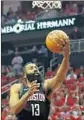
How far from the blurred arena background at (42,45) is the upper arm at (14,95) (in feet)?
0.25

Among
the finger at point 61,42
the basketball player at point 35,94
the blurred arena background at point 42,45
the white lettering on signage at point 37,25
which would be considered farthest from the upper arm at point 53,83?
the white lettering on signage at point 37,25

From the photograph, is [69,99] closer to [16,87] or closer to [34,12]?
A: [16,87]

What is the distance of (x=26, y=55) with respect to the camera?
324cm

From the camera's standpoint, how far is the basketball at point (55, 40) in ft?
9.34

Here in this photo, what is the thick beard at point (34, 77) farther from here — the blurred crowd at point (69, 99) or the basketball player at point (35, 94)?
the blurred crowd at point (69, 99)

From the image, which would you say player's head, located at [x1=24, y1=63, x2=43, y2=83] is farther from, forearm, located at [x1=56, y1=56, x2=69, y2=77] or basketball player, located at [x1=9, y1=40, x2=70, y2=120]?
forearm, located at [x1=56, y1=56, x2=69, y2=77]

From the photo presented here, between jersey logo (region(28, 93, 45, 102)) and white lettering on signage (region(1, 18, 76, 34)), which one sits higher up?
white lettering on signage (region(1, 18, 76, 34))

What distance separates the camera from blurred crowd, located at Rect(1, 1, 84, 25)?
3225mm

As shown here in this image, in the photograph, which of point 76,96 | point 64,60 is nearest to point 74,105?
point 76,96

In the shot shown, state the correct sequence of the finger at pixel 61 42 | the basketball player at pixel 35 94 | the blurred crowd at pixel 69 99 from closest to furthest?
the finger at pixel 61 42 → the basketball player at pixel 35 94 → the blurred crowd at pixel 69 99

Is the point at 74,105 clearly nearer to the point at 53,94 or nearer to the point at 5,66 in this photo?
the point at 53,94

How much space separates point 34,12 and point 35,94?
586mm

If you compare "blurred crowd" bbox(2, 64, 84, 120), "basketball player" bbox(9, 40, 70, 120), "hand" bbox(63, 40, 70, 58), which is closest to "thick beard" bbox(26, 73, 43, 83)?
"basketball player" bbox(9, 40, 70, 120)

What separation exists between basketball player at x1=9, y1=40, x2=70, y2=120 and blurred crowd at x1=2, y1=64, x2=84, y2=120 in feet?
0.31
